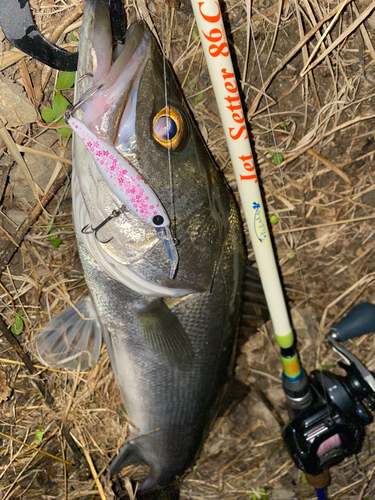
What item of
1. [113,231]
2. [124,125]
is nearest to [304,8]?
[124,125]

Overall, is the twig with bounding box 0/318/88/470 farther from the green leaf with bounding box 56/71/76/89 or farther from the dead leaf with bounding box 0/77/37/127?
the green leaf with bounding box 56/71/76/89

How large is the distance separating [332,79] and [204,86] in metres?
0.72

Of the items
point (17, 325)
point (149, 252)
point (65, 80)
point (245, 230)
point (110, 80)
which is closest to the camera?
point (110, 80)

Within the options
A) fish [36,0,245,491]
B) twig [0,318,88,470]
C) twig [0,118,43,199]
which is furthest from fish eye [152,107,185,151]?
twig [0,318,88,470]

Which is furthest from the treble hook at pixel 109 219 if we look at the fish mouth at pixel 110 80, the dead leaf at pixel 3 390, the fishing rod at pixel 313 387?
the dead leaf at pixel 3 390

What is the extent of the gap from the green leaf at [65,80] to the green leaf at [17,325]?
4.09 feet

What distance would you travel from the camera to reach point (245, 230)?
2402mm

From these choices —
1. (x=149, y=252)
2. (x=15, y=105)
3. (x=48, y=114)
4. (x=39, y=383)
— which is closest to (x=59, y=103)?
(x=48, y=114)

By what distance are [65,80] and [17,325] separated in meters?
1.34

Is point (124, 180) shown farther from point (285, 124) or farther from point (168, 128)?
point (285, 124)

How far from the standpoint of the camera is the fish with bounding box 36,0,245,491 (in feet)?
4.67

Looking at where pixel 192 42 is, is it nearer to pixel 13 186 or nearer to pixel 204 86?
pixel 204 86

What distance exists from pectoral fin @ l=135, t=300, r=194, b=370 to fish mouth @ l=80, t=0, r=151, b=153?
0.78 meters

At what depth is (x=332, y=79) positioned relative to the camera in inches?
83.2
